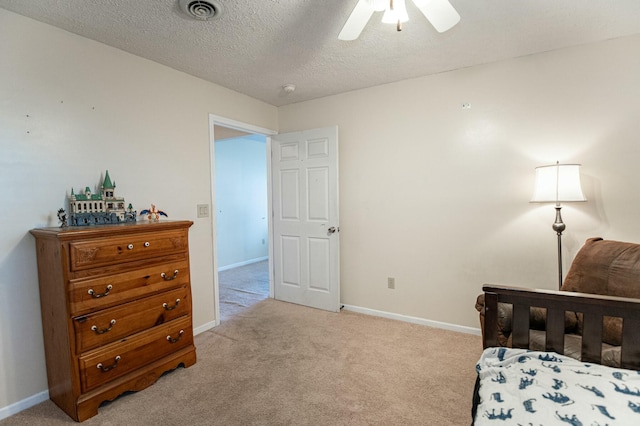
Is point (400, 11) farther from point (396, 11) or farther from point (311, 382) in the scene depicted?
point (311, 382)

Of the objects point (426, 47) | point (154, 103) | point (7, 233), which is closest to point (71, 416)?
point (7, 233)

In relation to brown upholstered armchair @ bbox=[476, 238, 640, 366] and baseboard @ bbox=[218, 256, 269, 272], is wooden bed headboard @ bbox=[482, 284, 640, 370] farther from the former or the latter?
baseboard @ bbox=[218, 256, 269, 272]

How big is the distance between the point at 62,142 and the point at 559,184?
11.1 ft

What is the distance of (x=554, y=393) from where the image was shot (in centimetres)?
109

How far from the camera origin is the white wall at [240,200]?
5.38m

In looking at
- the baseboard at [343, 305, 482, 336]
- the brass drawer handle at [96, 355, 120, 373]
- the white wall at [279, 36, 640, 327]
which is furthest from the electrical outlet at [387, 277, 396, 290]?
the brass drawer handle at [96, 355, 120, 373]

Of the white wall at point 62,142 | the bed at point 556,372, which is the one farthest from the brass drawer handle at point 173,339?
the bed at point 556,372

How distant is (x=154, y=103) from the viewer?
2.52 m

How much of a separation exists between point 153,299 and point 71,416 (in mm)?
731

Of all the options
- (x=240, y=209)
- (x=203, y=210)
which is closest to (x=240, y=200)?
(x=240, y=209)

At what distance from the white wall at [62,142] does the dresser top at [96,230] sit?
224 mm

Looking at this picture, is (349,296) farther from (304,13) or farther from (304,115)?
(304,13)

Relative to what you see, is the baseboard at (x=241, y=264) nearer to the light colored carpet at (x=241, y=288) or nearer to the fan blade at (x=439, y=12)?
the light colored carpet at (x=241, y=288)

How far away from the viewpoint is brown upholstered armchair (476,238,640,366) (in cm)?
161
